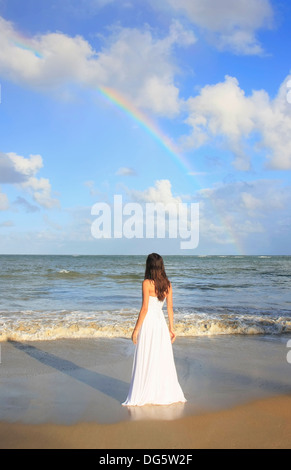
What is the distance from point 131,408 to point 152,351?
88cm

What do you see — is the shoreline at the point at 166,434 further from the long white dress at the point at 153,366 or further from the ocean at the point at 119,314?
the ocean at the point at 119,314

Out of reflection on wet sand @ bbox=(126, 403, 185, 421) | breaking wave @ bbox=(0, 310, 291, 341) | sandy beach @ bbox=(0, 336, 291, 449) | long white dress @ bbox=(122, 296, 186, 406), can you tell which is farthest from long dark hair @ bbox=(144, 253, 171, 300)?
breaking wave @ bbox=(0, 310, 291, 341)

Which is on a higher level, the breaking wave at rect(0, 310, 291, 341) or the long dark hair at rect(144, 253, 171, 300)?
the long dark hair at rect(144, 253, 171, 300)

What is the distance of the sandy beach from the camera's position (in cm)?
449

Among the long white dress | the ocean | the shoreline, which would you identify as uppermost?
the long white dress

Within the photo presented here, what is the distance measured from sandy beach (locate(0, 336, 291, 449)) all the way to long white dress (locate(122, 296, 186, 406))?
160 millimetres

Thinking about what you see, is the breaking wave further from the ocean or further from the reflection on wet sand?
the reflection on wet sand

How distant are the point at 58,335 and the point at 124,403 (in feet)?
17.9

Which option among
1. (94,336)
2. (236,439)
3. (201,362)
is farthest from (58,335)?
(236,439)

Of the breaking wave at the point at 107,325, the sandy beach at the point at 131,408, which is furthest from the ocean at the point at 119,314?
the sandy beach at the point at 131,408

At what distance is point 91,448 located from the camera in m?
4.31

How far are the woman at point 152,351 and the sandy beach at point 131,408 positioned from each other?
0.66 feet

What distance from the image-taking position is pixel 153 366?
17.5ft

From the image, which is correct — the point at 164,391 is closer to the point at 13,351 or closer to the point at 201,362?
the point at 201,362
